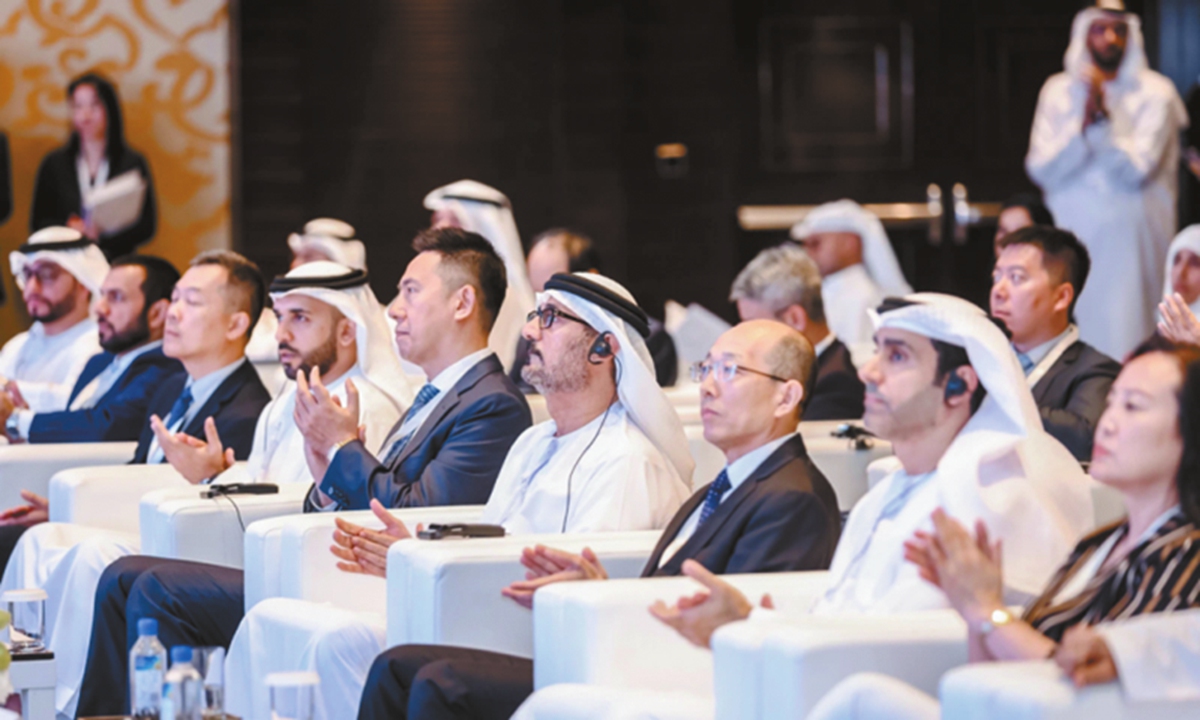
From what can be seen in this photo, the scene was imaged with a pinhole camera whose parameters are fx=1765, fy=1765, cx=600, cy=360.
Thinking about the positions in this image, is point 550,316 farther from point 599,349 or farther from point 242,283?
point 242,283

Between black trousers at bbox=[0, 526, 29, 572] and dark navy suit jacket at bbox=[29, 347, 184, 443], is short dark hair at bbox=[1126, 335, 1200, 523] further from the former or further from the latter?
dark navy suit jacket at bbox=[29, 347, 184, 443]

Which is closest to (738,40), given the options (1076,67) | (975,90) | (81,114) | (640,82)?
(640,82)

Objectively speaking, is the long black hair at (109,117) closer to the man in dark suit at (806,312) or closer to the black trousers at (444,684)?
the man in dark suit at (806,312)

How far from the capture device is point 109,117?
346 inches

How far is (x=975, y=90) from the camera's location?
903 centimetres

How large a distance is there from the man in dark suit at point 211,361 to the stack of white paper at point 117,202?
3.56m

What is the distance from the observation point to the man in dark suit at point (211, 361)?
535 cm

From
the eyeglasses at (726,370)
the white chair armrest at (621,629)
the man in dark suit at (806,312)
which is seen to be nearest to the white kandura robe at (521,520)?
the eyeglasses at (726,370)

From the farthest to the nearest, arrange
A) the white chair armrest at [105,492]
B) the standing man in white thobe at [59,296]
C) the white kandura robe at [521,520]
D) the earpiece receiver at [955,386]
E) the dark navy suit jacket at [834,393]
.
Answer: the standing man in white thobe at [59,296] → the dark navy suit jacket at [834,393] → the white chair armrest at [105,492] → the white kandura robe at [521,520] → the earpiece receiver at [955,386]

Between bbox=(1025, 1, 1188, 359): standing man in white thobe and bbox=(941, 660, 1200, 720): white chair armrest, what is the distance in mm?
5637

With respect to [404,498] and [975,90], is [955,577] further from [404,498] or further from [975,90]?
[975,90]

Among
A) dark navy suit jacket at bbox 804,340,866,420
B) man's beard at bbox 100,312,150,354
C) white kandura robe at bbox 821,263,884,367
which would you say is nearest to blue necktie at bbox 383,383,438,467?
dark navy suit jacket at bbox 804,340,866,420

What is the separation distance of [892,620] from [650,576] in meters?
0.80

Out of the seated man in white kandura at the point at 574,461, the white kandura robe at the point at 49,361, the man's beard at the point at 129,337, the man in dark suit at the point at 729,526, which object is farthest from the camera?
the white kandura robe at the point at 49,361
